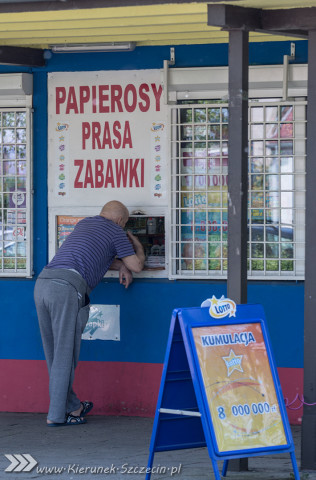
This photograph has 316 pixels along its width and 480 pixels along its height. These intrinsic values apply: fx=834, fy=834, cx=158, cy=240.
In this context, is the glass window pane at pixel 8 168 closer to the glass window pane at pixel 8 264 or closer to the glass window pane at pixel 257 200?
the glass window pane at pixel 8 264

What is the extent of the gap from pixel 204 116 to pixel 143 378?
8.27 ft

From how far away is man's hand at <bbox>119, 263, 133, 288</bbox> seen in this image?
7.67 m

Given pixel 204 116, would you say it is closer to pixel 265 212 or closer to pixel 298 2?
pixel 265 212

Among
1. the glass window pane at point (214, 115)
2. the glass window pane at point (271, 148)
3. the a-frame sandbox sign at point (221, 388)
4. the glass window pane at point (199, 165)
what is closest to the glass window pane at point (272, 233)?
the glass window pane at point (271, 148)

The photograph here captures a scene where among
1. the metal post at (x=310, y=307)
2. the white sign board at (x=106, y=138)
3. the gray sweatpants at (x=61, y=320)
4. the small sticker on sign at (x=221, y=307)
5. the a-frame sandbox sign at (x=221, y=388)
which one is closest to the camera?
the a-frame sandbox sign at (x=221, y=388)

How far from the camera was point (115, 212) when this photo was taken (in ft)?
24.5

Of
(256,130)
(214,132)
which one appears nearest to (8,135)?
(214,132)

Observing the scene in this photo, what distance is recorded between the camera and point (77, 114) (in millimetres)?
7930

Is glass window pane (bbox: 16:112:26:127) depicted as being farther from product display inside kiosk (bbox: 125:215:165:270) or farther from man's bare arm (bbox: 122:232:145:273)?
man's bare arm (bbox: 122:232:145:273)

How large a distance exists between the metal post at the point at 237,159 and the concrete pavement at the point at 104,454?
4.42 feet

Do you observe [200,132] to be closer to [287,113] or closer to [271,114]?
[271,114]

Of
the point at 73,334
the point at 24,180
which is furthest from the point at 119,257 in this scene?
the point at 24,180

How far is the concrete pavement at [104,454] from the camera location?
6020 mm

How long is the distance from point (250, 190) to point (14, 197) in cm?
228
